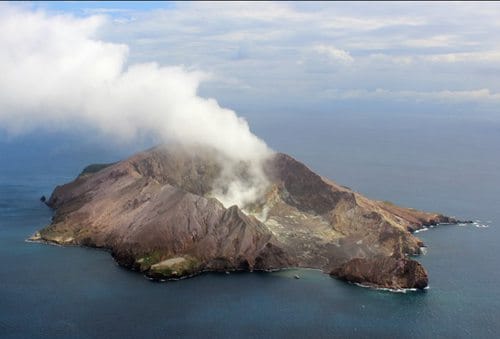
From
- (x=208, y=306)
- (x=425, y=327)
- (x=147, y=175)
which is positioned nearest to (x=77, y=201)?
(x=147, y=175)

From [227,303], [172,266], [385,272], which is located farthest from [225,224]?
[385,272]

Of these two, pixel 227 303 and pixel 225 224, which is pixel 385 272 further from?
pixel 225 224

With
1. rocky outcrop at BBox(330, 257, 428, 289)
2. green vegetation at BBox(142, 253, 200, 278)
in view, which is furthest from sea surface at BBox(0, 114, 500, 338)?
green vegetation at BBox(142, 253, 200, 278)

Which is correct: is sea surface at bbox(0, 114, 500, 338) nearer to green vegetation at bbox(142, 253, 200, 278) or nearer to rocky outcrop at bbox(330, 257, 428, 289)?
rocky outcrop at bbox(330, 257, 428, 289)

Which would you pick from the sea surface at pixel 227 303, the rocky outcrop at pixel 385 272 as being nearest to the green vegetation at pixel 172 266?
the sea surface at pixel 227 303

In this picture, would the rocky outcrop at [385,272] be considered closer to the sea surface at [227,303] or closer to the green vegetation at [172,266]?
the sea surface at [227,303]

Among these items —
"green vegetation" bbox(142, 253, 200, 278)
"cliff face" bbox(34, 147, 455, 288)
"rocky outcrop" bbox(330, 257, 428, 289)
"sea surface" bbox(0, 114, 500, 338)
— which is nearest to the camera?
"sea surface" bbox(0, 114, 500, 338)

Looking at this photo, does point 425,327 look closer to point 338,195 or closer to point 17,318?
point 338,195

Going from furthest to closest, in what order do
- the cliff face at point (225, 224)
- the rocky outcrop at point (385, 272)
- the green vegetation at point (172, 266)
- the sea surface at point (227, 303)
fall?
the cliff face at point (225, 224) < the green vegetation at point (172, 266) < the rocky outcrop at point (385, 272) < the sea surface at point (227, 303)
